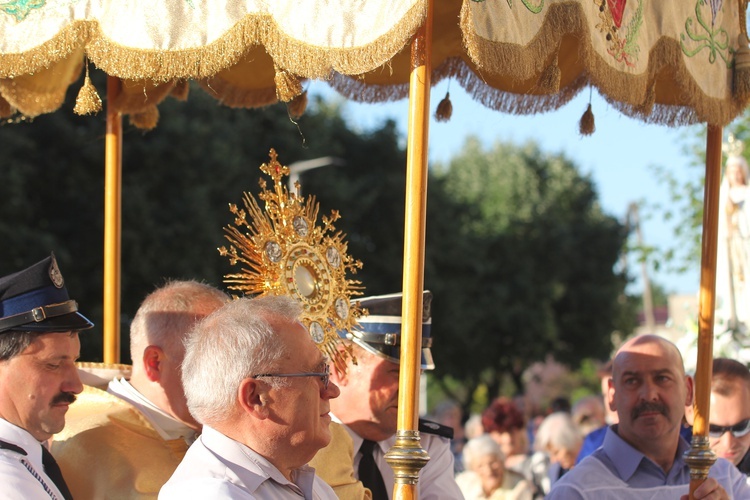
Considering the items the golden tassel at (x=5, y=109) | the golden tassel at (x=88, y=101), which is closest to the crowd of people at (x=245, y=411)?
the golden tassel at (x=88, y=101)

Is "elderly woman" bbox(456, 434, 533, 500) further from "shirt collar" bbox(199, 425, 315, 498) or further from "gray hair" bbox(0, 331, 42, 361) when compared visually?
"shirt collar" bbox(199, 425, 315, 498)

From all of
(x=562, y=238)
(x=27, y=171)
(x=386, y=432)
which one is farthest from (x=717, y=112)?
(x=562, y=238)

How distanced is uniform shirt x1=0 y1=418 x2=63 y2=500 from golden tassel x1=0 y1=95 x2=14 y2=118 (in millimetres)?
2364

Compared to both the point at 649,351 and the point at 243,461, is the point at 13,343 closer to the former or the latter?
the point at 243,461

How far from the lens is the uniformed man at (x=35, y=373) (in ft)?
11.7

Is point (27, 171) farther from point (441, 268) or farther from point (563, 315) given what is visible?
point (563, 315)

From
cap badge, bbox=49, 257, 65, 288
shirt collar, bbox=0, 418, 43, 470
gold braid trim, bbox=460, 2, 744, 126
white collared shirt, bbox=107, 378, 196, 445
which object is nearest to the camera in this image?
shirt collar, bbox=0, 418, 43, 470

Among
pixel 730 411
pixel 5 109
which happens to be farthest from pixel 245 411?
pixel 730 411

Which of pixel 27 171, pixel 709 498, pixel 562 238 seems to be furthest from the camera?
pixel 562 238

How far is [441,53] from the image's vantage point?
208 inches

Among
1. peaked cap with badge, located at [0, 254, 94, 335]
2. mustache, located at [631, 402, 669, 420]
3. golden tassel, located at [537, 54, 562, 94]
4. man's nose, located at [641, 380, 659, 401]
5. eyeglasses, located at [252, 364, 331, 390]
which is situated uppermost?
golden tassel, located at [537, 54, 562, 94]

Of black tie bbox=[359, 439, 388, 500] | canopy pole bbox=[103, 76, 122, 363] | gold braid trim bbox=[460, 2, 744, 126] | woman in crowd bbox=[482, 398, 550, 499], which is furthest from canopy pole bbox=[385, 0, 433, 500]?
woman in crowd bbox=[482, 398, 550, 499]

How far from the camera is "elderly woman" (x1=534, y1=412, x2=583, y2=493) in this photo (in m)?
8.02

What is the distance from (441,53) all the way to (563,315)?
97.7ft
